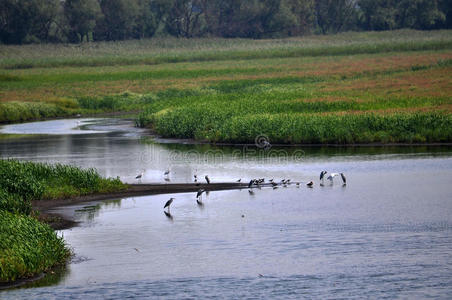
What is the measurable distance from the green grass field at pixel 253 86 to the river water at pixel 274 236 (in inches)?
303

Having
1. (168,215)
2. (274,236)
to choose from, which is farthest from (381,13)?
(274,236)

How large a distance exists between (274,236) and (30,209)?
9.16 m

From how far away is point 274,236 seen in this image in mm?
29172

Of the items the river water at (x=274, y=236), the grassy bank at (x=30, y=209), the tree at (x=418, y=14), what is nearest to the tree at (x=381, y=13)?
the tree at (x=418, y=14)

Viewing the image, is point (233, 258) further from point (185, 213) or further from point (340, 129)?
point (340, 129)

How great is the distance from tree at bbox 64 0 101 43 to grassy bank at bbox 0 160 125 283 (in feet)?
479

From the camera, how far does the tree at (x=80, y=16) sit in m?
180

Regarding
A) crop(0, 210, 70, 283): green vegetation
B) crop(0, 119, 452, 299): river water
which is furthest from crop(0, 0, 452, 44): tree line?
crop(0, 210, 70, 283): green vegetation

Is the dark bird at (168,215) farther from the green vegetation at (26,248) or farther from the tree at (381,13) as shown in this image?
the tree at (381,13)

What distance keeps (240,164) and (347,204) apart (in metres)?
12.8

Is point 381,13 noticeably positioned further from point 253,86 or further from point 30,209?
point 30,209

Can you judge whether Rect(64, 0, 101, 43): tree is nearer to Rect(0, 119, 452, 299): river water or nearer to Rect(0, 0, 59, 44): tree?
Rect(0, 0, 59, 44): tree

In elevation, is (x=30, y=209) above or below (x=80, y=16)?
below

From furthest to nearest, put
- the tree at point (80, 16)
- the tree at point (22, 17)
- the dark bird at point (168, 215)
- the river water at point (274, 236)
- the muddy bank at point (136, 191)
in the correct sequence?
the tree at point (80, 16) → the tree at point (22, 17) → the muddy bank at point (136, 191) → the dark bird at point (168, 215) → the river water at point (274, 236)
